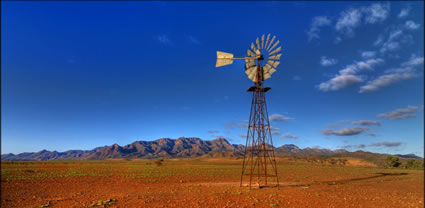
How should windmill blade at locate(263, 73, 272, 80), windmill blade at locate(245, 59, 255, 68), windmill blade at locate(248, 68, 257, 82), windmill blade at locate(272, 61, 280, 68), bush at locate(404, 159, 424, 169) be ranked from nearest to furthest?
windmill blade at locate(272, 61, 280, 68) → windmill blade at locate(263, 73, 272, 80) → windmill blade at locate(248, 68, 257, 82) → windmill blade at locate(245, 59, 255, 68) → bush at locate(404, 159, 424, 169)

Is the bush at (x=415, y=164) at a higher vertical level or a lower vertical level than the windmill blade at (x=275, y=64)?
lower

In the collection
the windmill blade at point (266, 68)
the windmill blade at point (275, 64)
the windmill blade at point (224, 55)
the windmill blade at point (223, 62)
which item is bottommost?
the windmill blade at point (266, 68)

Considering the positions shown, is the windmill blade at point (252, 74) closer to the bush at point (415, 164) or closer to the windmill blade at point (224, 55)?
the windmill blade at point (224, 55)

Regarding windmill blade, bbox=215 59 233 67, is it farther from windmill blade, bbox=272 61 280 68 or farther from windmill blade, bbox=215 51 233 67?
windmill blade, bbox=272 61 280 68

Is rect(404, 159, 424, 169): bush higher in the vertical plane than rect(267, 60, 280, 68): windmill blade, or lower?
lower

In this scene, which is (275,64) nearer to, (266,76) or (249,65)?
(266,76)

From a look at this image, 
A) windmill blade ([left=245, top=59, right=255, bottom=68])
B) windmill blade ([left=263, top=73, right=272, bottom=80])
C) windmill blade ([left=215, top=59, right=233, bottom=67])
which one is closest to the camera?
windmill blade ([left=263, top=73, right=272, bottom=80])

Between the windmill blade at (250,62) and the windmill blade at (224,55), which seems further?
the windmill blade at (250,62)

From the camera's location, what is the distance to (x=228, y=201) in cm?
1422

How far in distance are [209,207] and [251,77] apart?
40.0 ft

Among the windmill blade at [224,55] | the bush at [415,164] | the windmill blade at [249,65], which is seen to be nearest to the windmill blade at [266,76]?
the windmill blade at [249,65]

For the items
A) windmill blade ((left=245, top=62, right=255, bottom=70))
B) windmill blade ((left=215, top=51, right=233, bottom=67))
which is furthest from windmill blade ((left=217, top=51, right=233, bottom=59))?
windmill blade ((left=245, top=62, right=255, bottom=70))

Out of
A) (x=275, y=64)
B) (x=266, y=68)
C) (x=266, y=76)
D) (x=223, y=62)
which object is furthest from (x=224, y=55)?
(x=275, y=64)

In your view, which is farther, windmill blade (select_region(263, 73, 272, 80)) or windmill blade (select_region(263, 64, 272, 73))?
windmill blade (select_region(263, 64, 272, 73))
